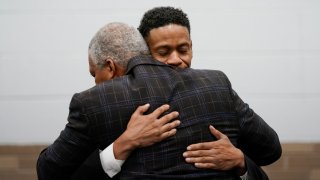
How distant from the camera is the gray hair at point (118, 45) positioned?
124cm

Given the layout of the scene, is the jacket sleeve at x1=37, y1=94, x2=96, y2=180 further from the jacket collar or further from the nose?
the nose

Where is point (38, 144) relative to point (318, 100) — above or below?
below

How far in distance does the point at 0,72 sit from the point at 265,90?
1.56m

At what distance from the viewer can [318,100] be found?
244 cm

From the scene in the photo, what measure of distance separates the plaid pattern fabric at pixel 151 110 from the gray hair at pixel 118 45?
53mm

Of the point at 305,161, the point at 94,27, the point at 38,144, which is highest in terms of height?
the point at 94,27

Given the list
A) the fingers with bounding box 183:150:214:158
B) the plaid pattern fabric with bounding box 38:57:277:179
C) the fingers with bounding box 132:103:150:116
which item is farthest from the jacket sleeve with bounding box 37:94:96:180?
the fingers with bounding box 183:150:214:158

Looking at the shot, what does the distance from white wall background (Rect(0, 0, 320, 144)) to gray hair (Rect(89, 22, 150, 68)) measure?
117 centimetres

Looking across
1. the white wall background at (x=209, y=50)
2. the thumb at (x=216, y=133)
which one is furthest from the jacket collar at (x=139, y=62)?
Result: the white wall background at (x=209, y=50)

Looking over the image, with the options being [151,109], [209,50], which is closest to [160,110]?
[151,109]

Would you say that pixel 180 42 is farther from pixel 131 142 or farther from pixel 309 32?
pixel 309 32

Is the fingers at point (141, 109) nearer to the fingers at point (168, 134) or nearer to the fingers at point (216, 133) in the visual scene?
the fingers at point (168, 134)

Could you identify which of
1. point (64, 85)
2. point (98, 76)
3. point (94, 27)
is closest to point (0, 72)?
point (64, 85)

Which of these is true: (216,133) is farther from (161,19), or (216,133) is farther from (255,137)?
(161,19)
